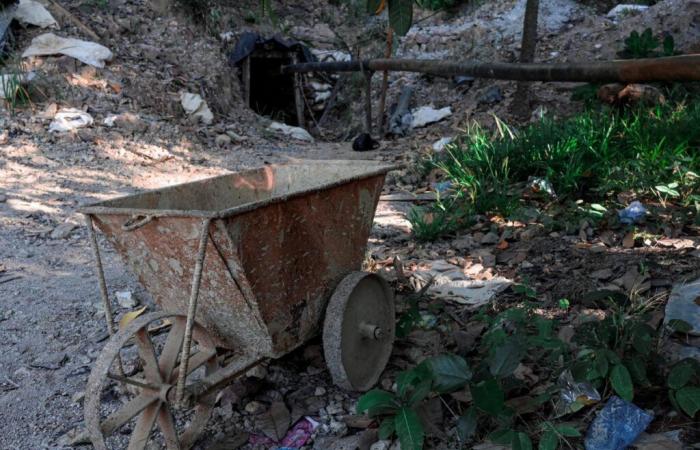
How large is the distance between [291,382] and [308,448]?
400mm

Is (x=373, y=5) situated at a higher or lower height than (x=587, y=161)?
higher

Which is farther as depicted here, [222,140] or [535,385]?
[222,140]


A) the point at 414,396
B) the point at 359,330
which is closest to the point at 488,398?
the point at 414,396

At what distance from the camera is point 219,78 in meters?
8.50

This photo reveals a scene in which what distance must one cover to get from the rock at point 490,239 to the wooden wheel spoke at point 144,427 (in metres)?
2.37

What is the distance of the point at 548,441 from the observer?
1825mm

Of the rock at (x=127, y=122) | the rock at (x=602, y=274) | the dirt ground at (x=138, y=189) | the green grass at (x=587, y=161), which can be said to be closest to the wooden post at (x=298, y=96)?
the dirt ground at (x=138, y=189)

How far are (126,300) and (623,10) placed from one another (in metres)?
8.27

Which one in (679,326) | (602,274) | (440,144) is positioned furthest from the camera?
(440,144)

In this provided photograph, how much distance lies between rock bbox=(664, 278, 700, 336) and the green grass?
4.60 ft

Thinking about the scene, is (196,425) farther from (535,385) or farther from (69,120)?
(69,120)

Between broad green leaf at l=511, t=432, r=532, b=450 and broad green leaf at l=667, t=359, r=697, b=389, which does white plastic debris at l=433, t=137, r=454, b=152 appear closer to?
broad green leaf at l=667, t=359, r=697, b=389

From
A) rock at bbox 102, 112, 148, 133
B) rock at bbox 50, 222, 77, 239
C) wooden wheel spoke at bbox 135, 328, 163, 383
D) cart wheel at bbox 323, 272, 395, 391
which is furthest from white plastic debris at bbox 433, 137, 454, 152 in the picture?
wooden wheel spoke at bbox 135, 328, 163, 383

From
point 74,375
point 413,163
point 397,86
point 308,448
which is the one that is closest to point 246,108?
point 397,86
